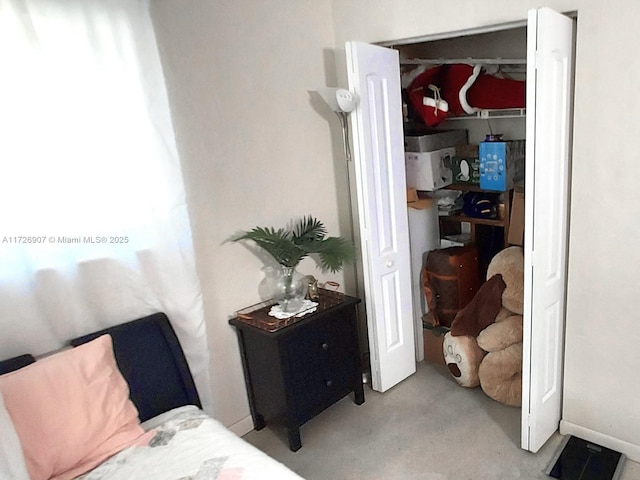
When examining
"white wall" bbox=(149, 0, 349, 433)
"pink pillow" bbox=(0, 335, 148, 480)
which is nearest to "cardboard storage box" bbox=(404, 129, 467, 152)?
"white wall" bbox=(149, 0, 349, 433)

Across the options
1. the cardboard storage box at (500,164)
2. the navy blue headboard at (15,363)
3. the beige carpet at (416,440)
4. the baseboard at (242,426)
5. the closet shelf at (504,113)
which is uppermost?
the closet shelf at (504,113)

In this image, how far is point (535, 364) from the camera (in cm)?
216

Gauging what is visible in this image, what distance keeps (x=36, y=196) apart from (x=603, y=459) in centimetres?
262

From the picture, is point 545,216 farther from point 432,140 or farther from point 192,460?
point 192,460

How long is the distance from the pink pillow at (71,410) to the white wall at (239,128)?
64 cm

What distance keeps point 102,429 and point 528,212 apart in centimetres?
184

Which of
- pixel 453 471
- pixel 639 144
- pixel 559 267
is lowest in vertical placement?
pixel 453 471

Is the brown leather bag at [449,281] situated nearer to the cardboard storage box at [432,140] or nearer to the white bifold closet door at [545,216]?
the cardboard storage box at [432,140]

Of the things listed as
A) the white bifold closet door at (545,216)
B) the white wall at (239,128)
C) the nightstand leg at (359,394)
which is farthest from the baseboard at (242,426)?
the white bifold closet door at (545,216)

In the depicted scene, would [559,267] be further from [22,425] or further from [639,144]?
[22,425]

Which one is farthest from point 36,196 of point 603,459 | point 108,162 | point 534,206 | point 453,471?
point 603,459

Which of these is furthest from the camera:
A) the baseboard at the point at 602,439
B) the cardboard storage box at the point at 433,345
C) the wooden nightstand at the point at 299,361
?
the cardboard storage box at the point at 433,345

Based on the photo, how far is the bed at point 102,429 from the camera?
64.3 inches

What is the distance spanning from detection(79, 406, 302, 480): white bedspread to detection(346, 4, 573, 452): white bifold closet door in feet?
3.95
